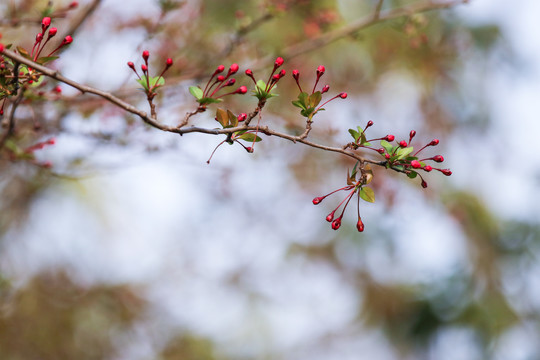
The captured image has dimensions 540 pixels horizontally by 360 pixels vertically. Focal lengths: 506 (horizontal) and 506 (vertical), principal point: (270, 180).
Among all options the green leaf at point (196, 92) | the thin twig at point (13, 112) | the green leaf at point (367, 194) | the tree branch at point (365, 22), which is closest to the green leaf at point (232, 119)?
the green leaf at point (196, 92)

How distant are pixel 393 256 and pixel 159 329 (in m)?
4.48

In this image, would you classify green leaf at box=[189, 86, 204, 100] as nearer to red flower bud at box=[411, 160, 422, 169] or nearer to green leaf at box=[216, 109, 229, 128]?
green leaf at box=[216, 109, 229, 128]

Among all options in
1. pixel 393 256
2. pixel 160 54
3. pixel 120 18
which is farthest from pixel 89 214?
pixel 393 256

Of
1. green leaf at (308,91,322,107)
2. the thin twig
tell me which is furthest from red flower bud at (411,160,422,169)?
the thin twig

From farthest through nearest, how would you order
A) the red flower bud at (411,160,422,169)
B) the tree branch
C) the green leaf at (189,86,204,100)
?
the tree branch
the green leaf at (189,86,204,100)
the red flower bud at (411,160,422,169)

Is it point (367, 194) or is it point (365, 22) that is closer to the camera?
point (367, 194)

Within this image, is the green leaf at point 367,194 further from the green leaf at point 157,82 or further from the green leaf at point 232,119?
the green leaf at point 157,82

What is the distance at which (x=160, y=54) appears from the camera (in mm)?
3498

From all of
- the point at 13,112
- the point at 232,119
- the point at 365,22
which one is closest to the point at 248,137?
the point at 232,119

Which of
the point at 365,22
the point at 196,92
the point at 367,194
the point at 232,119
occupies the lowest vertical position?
the point at 367,194

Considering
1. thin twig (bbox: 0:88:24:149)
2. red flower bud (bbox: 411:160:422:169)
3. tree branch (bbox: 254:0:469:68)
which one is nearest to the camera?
red flower bud (bbox: 411:160:422:169)

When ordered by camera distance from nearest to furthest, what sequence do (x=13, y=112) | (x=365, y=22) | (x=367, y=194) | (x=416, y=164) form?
(x=416, y=164) → (x=367, y=194) → (x=13, y=112) → (x=365, y=22)

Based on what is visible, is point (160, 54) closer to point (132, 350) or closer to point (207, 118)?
point (207, 118)

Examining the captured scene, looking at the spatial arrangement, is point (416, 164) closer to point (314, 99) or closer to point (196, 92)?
point (314, 99)
